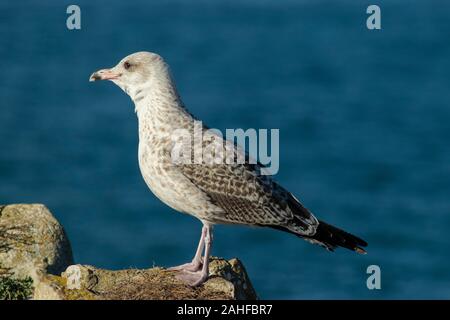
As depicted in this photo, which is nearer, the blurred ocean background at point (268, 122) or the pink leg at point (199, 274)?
the pink leg at point (199, 274)

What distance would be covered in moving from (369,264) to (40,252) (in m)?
32.9

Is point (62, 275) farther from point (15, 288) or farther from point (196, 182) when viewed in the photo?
point (196, 182)

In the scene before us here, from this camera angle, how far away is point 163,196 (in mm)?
15555

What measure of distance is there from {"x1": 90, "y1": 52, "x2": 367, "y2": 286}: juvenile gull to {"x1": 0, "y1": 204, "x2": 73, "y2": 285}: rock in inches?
64.2

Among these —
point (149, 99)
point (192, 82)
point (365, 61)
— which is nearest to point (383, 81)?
point (365, 61)

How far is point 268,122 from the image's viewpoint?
5847 centimetres

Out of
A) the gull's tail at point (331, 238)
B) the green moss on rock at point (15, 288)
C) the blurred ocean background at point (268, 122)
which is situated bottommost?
the green moss on rock at point (15, 288)

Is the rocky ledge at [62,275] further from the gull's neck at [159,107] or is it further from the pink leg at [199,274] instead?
the gull's neck at [159,107]

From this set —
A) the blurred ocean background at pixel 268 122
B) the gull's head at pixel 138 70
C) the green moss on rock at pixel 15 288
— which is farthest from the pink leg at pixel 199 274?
the blurred ocean background at pixel 268 122

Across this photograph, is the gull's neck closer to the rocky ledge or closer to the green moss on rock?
the rocky ledge

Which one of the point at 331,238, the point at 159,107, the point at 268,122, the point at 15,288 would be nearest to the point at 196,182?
the point at 159,107

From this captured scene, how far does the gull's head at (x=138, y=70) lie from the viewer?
52.5 ft

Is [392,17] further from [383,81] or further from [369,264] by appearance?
[369,264]

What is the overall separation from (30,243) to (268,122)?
4263 cm
